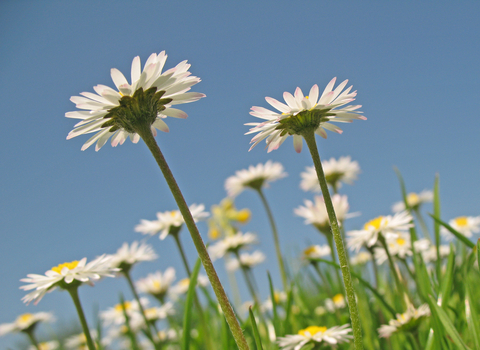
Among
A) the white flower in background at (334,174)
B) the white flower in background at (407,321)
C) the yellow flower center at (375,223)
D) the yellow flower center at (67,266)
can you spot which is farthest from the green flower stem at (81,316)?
the white flower in background at (334,174)

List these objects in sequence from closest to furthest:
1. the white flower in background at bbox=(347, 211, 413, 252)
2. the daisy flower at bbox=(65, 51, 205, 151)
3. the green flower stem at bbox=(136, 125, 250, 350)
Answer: the green flower stem at bbox=(136, 125, 250, 350), the daisy flower at bbox=(65, 51, 205, 151), the white flower in background at bbox=(347, 211, 413, 252)

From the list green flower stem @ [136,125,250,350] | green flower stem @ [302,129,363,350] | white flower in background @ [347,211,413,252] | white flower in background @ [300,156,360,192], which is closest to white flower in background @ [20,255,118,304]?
green flower stem @ [136,125,250,350]

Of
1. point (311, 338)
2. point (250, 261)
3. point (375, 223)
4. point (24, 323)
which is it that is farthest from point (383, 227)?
point (24, 323)

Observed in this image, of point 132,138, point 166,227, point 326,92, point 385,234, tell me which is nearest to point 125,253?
point 166,227

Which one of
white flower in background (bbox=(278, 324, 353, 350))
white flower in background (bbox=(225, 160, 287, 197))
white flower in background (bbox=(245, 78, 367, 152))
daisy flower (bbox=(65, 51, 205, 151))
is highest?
white flower in background (bbox=(225, 160, 287, 197))

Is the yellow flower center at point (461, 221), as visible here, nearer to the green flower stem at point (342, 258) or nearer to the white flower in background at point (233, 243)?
the white flower in background at point (233, 243)

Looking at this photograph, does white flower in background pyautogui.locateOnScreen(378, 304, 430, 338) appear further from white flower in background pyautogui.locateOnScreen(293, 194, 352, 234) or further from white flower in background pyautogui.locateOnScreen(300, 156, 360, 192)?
white flower in background pyautogui.locateOnScreen(300, 156, 360, 192)

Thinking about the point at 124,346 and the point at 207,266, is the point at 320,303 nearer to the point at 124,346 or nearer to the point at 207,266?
the point at 124,346
